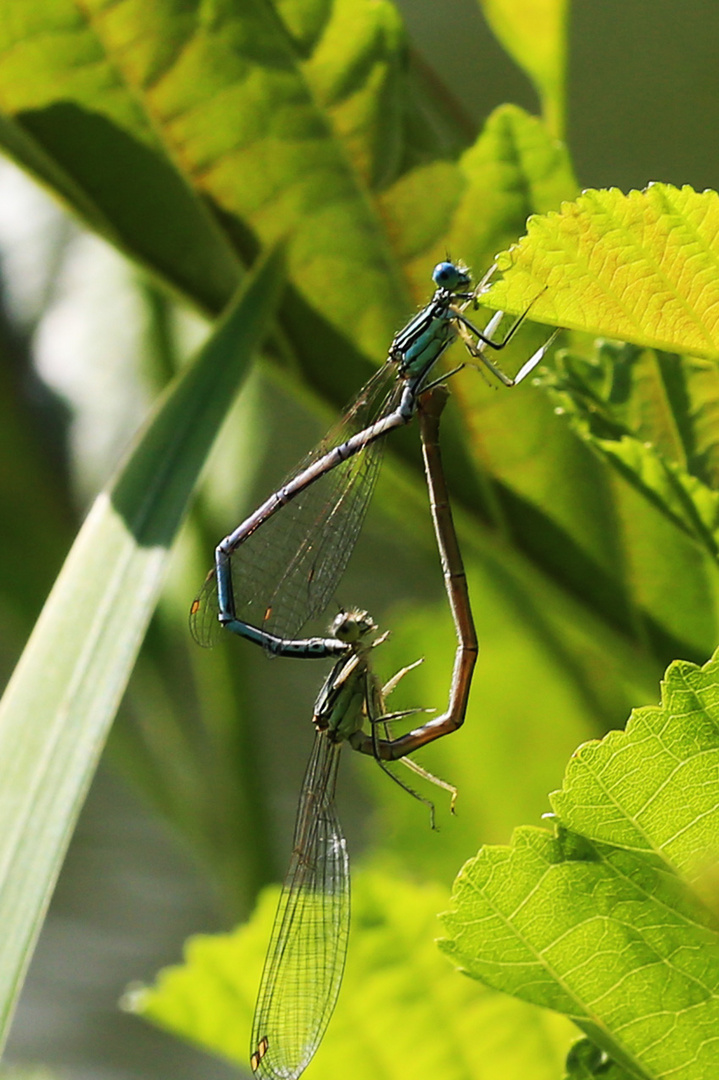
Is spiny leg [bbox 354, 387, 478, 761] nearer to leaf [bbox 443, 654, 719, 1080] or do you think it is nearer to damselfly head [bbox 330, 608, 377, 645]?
damselfly head [bbox 330, 608, 377, 645]

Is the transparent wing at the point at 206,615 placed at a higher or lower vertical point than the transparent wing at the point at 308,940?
higher

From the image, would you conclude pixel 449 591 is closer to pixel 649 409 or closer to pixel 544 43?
pixel 649 409

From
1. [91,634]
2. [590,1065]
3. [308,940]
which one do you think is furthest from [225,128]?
[590,1065]

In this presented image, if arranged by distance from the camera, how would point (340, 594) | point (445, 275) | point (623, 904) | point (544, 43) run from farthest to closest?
1. point (340, 594)
2. point (544, 43)
3. point (445, 275)
4. point (623, 904)

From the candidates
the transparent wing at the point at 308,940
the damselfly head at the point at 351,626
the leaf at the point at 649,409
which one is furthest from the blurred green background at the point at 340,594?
the transparent wing at the point at 308,940

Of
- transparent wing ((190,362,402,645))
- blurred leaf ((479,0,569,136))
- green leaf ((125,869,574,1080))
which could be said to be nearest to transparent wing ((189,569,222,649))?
transparent wing ((190,362,402,645))

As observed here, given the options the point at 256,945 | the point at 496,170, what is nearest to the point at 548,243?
the point at 496,170

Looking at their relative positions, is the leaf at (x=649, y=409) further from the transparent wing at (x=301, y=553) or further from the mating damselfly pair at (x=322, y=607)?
the transparent wing at (x=301, y=553)
